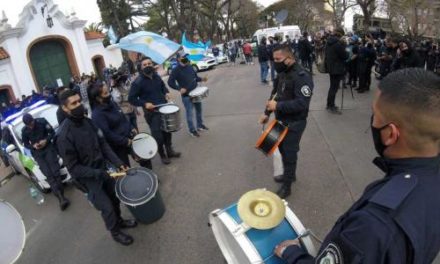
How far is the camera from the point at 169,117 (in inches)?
250

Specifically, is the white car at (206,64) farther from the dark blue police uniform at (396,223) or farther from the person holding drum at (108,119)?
the dark blue police uniform at (396,223)

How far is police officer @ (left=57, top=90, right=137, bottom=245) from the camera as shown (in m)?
3.87

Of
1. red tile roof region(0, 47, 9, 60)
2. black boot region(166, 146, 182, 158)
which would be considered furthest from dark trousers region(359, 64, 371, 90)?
red tile roof region(0, 47, 9, 60)

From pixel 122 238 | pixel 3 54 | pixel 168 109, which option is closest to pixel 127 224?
pixel 122 238

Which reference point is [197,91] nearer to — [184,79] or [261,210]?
[184,79]

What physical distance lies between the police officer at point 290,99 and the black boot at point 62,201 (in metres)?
3.75

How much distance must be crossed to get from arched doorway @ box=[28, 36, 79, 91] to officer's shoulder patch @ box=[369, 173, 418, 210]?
2174cm

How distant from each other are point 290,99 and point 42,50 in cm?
2182

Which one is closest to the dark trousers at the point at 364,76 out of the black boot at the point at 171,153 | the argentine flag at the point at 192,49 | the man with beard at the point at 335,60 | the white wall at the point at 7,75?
the man with beard at the point at 335,60

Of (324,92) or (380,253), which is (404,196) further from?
(324,92)

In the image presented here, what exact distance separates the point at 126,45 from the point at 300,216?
612cm

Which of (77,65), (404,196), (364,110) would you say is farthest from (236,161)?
(77,65)

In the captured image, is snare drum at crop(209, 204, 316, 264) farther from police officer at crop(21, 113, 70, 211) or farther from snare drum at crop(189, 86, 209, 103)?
snare drum at crop(189, 86, 209, 103)

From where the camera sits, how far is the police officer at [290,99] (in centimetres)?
423
